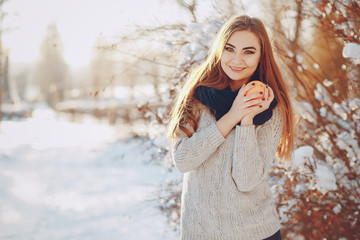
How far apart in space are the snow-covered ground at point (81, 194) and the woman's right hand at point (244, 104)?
2.13m

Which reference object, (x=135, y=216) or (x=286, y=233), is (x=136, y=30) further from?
(x=135, y=216)

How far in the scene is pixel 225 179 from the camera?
1457 mm

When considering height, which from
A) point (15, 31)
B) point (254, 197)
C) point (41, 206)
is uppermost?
point (254, 197)

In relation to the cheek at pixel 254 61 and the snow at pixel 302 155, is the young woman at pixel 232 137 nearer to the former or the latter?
the cheek at pixel 254 61

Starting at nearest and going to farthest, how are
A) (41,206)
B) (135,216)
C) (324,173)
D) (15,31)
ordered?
(324,173) → (135,216) → (41,206) → (15,31)

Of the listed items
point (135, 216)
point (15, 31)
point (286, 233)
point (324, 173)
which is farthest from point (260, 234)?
point (15, 31)

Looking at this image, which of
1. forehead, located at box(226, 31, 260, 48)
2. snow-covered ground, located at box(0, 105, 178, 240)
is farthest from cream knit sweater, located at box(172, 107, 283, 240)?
snow-covered ground, located at box(0, 105, 178, 240)

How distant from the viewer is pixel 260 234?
149cm

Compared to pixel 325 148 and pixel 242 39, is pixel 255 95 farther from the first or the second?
pixel 325 148

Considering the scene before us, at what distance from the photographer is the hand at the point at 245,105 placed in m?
1.41

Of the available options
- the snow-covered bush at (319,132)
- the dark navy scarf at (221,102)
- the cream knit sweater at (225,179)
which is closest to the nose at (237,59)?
the dark navy scarf at (221,102)

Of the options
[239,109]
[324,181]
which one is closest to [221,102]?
[239,109]

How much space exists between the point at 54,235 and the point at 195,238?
3.34 metres

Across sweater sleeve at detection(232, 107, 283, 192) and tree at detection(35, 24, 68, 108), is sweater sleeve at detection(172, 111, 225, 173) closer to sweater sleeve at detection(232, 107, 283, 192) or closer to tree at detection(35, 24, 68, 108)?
sweater sleeve at detection(232, 107, 283, 192)
